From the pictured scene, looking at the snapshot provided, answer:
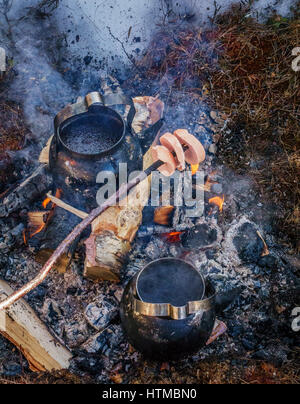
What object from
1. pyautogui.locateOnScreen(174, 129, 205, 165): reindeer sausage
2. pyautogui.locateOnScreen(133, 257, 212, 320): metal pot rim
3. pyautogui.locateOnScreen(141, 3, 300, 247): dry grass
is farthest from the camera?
pyautogui.locateOnScreen(141, 3, 300, 247): dry grass

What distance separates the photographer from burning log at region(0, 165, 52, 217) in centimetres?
308

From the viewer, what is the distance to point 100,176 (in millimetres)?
2547

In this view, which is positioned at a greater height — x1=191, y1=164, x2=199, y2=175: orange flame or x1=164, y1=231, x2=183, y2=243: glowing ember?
x1=191, y1=164, x2=199, y2=175: orange flame

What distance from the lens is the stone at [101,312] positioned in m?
2.72

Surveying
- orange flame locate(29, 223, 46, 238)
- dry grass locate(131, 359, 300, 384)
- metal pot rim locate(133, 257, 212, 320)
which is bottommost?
dry grass locate(131, 359, 300, 384)

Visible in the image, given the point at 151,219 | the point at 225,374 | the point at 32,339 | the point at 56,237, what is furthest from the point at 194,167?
the point at 32,339

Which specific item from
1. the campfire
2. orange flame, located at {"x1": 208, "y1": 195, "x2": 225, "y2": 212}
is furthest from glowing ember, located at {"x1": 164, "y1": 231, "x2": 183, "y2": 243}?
orange flame, located at {"x1": 208, "y1": 195, "x2": 225, "y2": 212}

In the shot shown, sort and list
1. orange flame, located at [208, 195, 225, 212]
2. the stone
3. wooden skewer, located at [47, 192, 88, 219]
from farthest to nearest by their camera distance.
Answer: orange flame, located at [208, 195, 225, 212], wooden skewer, located at [47, 192, 88, 219], the stone

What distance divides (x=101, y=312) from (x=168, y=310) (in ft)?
3.36

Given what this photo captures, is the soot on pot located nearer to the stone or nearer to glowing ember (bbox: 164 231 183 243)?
the stone

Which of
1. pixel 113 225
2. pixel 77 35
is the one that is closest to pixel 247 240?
pixel 113 225

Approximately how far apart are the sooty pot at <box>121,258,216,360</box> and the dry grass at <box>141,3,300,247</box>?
169 cm

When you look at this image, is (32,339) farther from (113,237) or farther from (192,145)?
(192,145)

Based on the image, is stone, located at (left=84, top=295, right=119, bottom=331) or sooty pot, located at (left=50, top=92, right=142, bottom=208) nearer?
sooty pot, located at (left=50, top=92, right=142, bottom=208)
